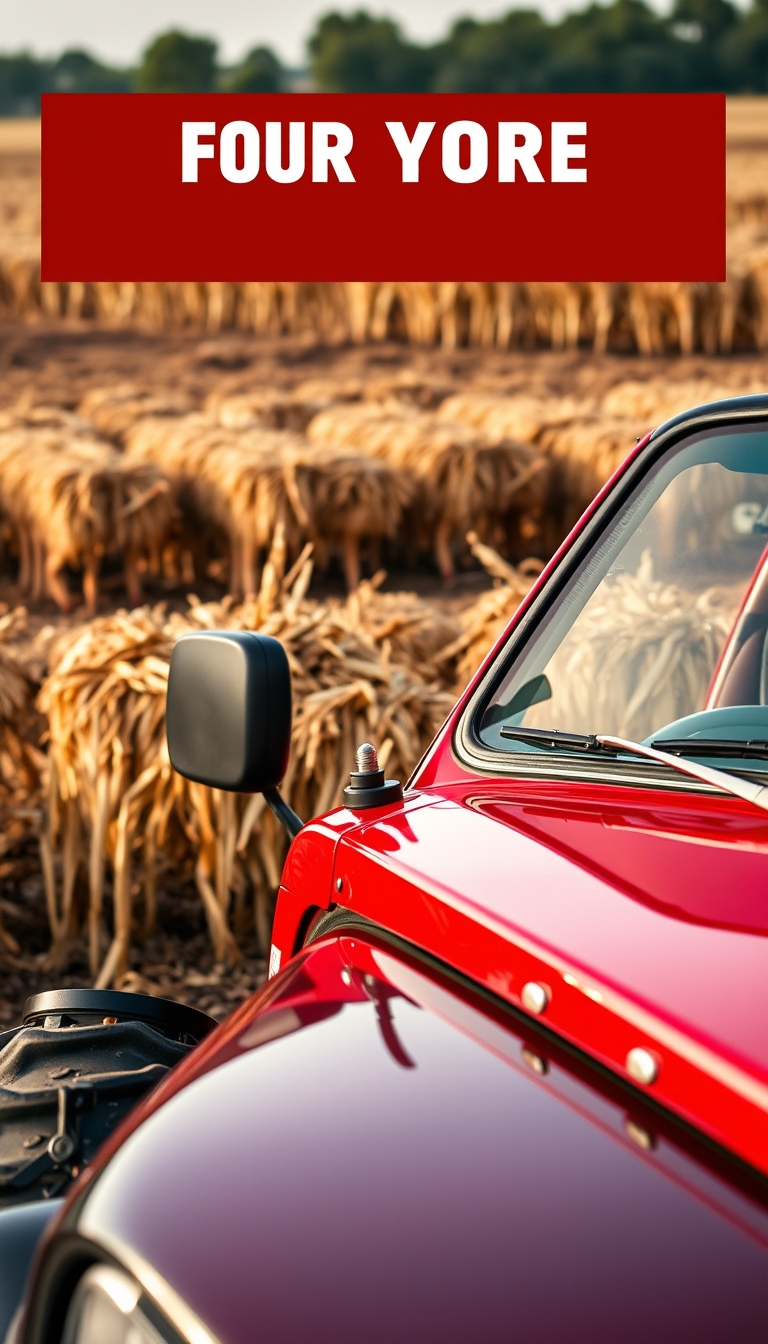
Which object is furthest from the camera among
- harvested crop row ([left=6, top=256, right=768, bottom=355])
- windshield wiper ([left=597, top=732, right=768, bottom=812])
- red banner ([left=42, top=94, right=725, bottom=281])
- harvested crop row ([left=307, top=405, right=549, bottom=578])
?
harvested crop row ([left=6, top=256, right=768, bottom=355])

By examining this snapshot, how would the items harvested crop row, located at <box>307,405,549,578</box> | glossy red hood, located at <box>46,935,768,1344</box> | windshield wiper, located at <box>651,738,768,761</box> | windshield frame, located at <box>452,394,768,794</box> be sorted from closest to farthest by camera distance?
1. glossy red hood, located at <box>46,935,768,1344</box>
2. windshield wiper, located at <box>651,738,768,761</box>
3. windshield frame, located at <box>452,394,768,794</box>
4. harvested crop row, located at <box>307,405,549,578</box>

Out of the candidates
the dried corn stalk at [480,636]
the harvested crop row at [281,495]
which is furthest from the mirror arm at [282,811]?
the harvested crop row at [281,495]

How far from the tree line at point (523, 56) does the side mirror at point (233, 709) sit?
3214 inches

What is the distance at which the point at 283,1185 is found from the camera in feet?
3.71

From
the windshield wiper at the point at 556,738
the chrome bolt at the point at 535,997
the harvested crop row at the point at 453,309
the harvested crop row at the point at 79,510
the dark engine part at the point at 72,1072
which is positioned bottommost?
the dark engine part at the point at 72,1072

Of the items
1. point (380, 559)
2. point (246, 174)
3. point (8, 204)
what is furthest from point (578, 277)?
point (8, 204)

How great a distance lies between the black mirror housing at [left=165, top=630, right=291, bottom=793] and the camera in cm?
189

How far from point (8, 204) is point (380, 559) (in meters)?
43.5

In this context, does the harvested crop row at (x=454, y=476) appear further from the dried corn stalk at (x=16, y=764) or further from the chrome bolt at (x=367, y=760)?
the chrome bolt at (x=367, y=760)

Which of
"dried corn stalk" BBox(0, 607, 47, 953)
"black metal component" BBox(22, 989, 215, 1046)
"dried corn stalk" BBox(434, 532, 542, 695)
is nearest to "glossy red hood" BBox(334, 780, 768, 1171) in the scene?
"black metal component" BBox(22, 989, 215, 1046)

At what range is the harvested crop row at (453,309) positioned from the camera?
1061 inches

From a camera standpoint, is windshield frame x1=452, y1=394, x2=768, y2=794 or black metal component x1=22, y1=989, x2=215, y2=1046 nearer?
windshield frame x1=452, y1=394, x2=768, y2=794

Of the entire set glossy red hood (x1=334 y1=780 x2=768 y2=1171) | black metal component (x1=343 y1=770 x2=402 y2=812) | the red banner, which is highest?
the red banner

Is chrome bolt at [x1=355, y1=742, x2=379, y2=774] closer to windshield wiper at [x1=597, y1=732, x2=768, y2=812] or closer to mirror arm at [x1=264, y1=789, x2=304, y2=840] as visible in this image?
mirror arm at [x1=264, y1=789, x2=304, y2=840]
